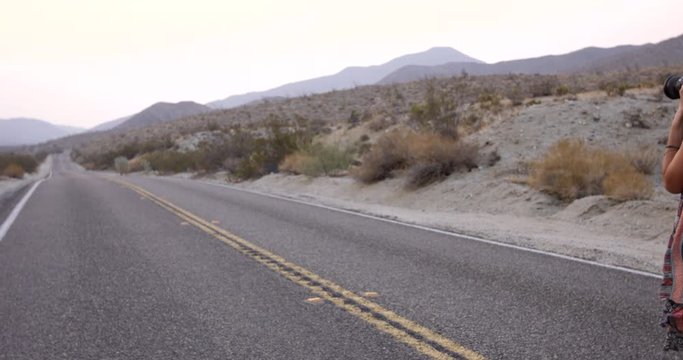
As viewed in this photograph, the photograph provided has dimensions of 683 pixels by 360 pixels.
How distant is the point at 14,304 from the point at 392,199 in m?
11.3

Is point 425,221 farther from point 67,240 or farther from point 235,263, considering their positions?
point 67,240

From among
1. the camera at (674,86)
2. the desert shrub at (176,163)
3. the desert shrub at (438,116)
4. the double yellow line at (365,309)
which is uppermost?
the camera at (674,86)

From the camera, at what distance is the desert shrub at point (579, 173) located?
12.3 metres

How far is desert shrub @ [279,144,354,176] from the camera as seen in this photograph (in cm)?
2242

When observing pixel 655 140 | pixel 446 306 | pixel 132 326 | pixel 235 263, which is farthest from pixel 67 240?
pixel 655 140

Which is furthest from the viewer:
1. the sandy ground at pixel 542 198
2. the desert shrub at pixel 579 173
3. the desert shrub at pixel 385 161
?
the desert shrub at pixel 385 161

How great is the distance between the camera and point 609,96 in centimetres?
2288

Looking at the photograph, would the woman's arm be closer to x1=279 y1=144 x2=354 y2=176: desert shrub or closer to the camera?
the camera

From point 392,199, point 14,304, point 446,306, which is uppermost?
point 14,304

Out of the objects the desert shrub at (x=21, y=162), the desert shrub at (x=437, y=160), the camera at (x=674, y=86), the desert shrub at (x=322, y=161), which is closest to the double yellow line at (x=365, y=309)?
the camera at (x=674, y=86)

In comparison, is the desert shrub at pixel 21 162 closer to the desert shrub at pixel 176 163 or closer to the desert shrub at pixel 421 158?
the desert shrub at pixel 176 163

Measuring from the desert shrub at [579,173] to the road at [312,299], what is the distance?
435 cm

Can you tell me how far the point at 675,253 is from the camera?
11.2 feet

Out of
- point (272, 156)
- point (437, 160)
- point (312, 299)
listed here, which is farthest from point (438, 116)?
point (312, 299)
